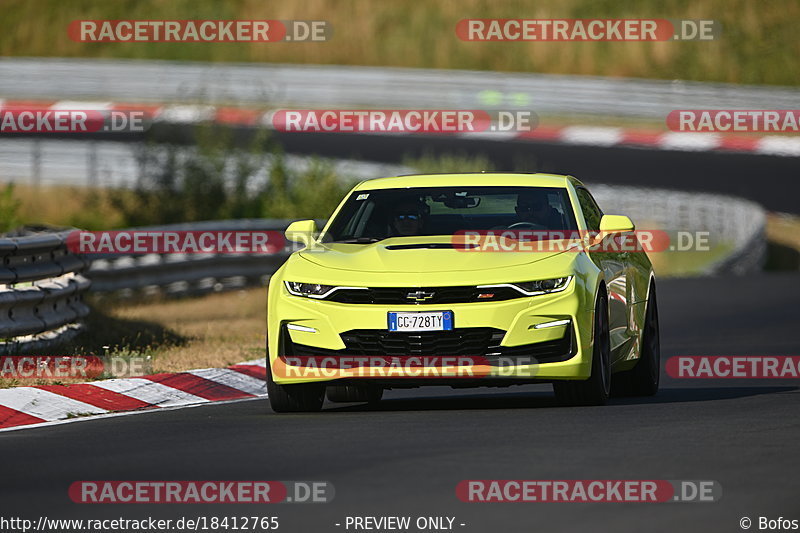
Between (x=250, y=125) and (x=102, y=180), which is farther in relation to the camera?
(x=250, y=125)

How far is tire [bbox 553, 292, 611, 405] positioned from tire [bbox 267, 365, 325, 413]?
1.52 m

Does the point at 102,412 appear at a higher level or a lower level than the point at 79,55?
lower

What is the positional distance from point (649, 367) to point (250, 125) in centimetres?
2660

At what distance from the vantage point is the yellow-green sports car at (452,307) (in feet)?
34.0

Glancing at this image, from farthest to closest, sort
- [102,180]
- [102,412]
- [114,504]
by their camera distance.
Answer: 1. [102,180]
2. [102,412]
3. [114,504]

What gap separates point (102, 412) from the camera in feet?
37.2

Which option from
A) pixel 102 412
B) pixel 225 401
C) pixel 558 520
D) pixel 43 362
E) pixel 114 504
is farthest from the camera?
pixel 43 362

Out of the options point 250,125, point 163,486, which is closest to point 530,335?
point 163,486

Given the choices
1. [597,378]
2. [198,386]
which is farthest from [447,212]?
[198,386]

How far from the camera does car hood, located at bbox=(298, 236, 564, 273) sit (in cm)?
1055

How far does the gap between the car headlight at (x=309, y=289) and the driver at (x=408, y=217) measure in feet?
3.52

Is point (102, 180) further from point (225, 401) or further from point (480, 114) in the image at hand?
point (225, 401)

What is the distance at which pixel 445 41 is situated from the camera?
163ft

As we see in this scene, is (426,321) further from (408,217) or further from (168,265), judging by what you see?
(168,265)
